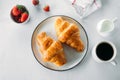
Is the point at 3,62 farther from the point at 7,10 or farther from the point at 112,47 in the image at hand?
the point at 112,47

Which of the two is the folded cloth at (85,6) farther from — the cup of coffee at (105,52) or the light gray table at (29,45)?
the cup of coffee at (105,52)

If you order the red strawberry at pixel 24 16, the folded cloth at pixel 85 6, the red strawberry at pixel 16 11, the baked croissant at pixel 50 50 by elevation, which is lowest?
the baked croissant at pixel 50 50

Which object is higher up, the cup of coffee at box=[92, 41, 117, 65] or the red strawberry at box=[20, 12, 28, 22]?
the red strawberry at box=[20, 12, 28, 22]

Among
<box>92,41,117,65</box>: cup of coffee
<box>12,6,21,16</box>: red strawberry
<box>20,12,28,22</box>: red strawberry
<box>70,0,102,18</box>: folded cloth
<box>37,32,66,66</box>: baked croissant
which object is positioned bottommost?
<box>92,41,117,65</box>: cup of coffee

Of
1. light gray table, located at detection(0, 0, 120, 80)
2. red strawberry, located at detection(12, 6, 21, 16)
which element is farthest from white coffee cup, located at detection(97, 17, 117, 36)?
red strawberry, located at detection(12, 6, 21, 16)

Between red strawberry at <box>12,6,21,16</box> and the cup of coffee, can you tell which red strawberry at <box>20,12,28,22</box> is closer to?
red strawberry at <box>12,6,21,16</box>

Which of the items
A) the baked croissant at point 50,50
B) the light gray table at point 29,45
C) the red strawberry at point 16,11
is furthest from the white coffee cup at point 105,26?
the red strawberry at point 16,11
